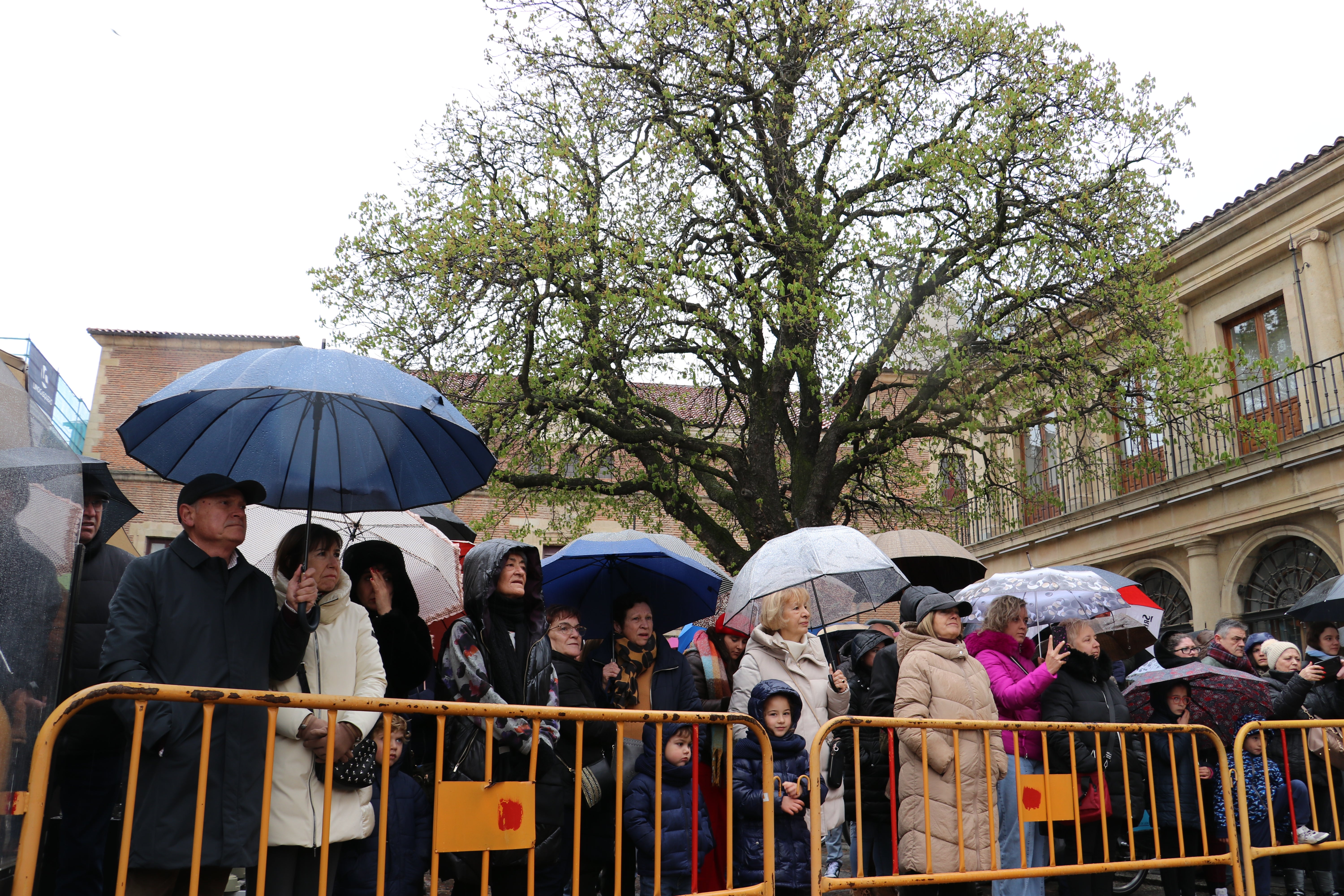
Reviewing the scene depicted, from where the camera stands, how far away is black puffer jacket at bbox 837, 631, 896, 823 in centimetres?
576

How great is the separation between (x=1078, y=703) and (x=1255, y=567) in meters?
14.8

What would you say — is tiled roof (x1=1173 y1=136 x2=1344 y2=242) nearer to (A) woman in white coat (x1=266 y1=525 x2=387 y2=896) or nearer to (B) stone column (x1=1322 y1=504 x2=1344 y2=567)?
(B) stone column (x1=1322 y1=504 x2=1344 y2=567)

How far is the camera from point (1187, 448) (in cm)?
1925

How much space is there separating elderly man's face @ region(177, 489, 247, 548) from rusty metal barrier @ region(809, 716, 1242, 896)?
2.60m

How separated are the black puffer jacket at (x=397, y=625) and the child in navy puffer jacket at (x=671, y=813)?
121 cm

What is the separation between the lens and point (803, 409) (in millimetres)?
14555

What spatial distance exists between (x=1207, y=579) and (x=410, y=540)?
16572 millimetres

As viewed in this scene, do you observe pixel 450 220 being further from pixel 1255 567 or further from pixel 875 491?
pixel 1255 567

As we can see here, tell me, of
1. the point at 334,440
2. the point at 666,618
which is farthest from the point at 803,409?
the point at 334,440

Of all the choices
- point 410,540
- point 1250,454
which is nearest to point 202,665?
point 410,540


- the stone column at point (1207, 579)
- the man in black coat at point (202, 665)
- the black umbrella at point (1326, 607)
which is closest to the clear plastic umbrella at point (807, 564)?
the man in black coat at point (202, 665)

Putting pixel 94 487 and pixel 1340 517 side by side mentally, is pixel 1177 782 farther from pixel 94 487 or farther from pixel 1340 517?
pixel 1340 517

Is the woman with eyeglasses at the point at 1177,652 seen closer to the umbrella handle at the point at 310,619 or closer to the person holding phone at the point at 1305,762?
the person holding phone at the point at 1305,762

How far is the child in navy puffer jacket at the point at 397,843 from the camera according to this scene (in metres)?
4.36
